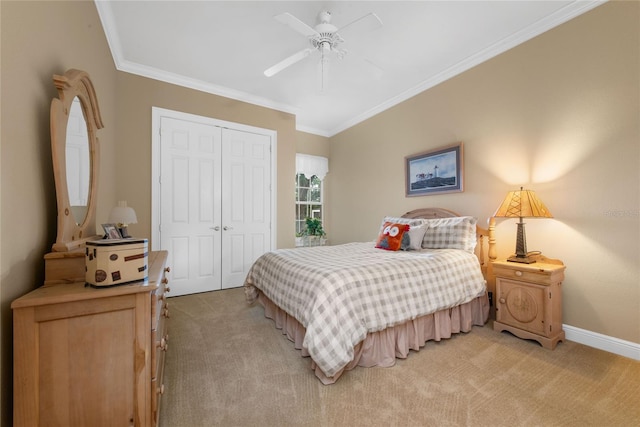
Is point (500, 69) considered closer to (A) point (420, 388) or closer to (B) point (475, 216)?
(B) point (475, 216)

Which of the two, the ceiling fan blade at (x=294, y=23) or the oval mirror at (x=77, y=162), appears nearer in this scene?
the oval mirror at (x=77, y=162)

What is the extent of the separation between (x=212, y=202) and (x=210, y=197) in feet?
0.25

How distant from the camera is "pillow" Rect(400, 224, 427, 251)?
2.88m

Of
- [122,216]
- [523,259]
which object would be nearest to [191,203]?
[122,216]

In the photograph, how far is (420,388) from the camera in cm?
161

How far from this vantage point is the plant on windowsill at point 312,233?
4.99m

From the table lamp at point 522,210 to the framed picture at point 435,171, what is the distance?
31.2 inches

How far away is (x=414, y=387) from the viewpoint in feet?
5.31

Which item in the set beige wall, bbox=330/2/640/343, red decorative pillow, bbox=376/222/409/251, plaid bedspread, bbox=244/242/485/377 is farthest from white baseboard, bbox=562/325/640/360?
red decorative pillow, bbox=376/222/409/251

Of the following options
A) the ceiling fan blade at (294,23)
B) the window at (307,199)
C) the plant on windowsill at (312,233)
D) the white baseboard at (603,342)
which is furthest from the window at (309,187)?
the white baseboard at (603,342)

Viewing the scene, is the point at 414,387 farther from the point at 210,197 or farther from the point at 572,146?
the point at 210,197

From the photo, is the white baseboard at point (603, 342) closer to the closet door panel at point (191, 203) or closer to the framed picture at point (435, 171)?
the framed picture at point (435, 171)

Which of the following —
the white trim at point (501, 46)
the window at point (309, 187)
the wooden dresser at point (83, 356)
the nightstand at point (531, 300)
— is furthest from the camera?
the window at point (309, 187)

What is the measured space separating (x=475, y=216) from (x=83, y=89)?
144 inches
